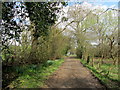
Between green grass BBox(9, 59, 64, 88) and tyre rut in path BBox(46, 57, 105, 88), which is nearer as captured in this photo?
green grass BBox(9, 59, 64, 88)

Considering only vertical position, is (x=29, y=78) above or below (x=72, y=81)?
above

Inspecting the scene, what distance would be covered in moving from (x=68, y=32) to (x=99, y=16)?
14.0m

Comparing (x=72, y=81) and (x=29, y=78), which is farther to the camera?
(x=29, y=78)

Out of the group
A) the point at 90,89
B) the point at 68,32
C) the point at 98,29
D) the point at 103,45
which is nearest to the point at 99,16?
the point at 98,29

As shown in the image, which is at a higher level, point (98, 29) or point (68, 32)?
point (68, 32)

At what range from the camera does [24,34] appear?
25.9 feet

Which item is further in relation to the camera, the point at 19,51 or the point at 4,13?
the point at 19,51

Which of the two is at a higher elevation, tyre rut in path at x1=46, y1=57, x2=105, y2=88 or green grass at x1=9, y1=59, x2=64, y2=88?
green grass at x1=9, y1=59, x2=64, y2=88

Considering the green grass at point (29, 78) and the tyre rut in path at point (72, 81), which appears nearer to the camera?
the green grass at point (29, 78)

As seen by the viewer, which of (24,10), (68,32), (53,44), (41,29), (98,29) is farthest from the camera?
(68,32)

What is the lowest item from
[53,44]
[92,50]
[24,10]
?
[92,50]

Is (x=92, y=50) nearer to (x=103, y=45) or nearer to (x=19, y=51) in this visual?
(x=103, y=45)

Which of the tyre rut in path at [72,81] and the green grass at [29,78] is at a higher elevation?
the green grass at [29,78]

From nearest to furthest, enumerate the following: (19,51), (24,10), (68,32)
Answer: (24,10) < (19,51) < (68,32)
